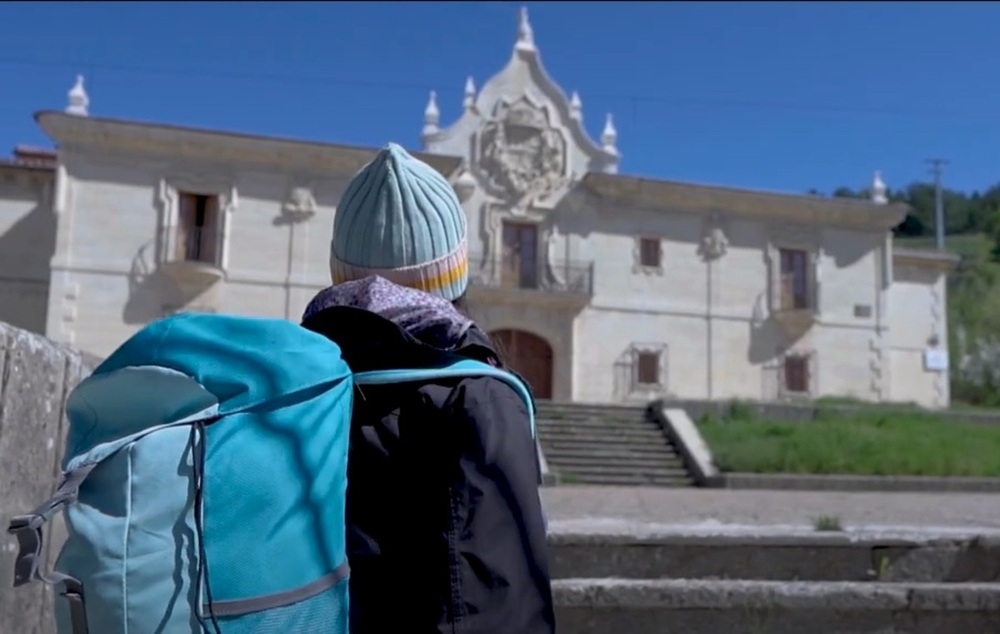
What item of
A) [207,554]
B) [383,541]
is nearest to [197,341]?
[207,554]

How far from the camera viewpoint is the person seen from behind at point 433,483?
1.39 meters

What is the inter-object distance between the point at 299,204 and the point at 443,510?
80.6 feet

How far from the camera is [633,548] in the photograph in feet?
16.3

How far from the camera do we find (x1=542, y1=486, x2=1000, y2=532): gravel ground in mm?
8500

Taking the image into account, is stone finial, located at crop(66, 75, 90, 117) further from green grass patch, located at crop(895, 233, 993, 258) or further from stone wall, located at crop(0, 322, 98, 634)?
green grass patch, located at crop(895, 233, 993, 258)

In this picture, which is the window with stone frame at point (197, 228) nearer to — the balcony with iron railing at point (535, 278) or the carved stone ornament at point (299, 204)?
the carved stone ornament at point (299, 204)

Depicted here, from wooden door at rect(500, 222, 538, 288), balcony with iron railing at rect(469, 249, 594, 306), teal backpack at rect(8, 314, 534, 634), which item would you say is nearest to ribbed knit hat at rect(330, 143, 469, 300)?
teal backpack at rect(8, 314, 534, 634)

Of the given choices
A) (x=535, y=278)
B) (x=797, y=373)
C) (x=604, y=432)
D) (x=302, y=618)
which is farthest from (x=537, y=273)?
(x=302, y=618)

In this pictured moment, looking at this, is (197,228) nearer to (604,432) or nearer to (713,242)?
(604,432)

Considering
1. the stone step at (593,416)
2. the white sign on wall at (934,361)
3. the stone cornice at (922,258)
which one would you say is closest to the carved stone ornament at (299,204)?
the stone step at (593,416)

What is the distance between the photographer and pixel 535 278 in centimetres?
2662

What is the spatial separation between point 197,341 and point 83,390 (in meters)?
0.18

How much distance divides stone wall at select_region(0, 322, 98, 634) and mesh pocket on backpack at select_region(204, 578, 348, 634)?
1.85 m

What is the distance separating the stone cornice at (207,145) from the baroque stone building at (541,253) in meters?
0.04
